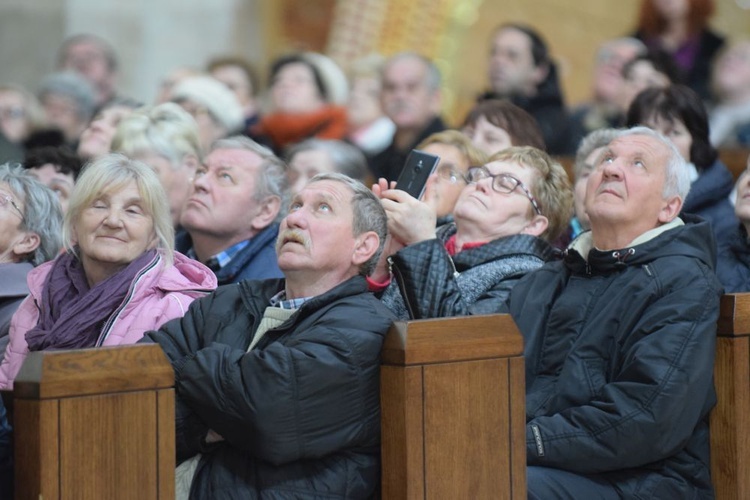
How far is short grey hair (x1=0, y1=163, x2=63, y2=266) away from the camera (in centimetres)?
416

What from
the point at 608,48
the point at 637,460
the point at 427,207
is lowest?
the point at 637,460

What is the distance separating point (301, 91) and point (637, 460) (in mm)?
3993

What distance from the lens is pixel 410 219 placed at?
353cm

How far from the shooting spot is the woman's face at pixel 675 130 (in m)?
4.75

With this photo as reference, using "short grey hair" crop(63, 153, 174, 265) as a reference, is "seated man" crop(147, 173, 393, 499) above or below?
below

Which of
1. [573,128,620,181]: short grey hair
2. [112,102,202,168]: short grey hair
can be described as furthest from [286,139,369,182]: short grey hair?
[573,128,620,181]: short grey hair

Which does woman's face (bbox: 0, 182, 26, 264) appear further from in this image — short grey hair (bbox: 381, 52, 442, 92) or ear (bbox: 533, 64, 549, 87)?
ear (bbox: 533, 64, 549, 87)

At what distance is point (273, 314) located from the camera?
3.27 m

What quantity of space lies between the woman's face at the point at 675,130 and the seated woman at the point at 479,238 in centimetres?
69

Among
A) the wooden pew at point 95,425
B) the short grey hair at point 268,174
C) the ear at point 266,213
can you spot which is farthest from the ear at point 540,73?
the wooden pew at point 95,425

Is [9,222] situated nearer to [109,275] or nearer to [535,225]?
[109,275]

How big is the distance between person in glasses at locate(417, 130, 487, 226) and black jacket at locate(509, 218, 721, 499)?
3.22ft

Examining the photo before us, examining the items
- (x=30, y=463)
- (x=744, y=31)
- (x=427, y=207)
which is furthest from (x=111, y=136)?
(x=744, y=31)

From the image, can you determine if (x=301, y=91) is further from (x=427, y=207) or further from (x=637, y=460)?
(x=637, y=460)
